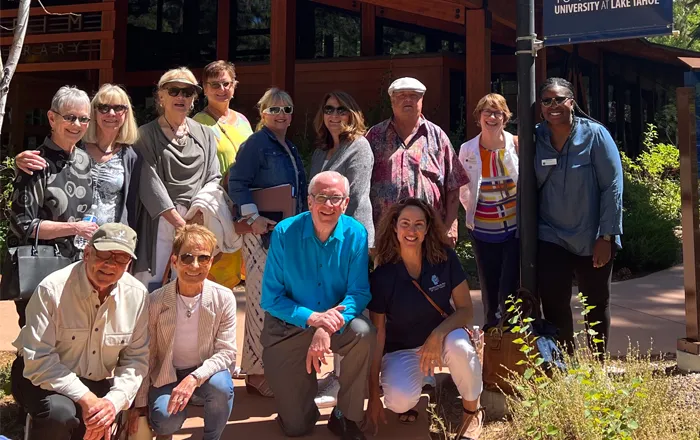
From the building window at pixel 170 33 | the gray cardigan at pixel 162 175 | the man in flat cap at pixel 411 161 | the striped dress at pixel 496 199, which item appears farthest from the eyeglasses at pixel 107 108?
the building window at pixel 170 33

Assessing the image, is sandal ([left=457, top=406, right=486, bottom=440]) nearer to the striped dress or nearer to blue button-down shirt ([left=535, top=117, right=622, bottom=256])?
blue button-down shirt ([left=535, top=117, right=622, bottom=256])

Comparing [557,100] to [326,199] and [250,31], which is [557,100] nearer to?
[326,199]

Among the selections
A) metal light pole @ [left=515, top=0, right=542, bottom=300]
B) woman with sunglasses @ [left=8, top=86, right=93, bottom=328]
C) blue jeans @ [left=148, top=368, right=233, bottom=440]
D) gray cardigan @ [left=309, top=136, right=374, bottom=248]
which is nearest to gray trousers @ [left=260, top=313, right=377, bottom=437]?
blue jeans @ [left=148, top=368, right=233, bottom=440]

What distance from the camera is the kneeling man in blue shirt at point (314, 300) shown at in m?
3.86

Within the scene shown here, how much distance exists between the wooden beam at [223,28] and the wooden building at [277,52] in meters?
0.02

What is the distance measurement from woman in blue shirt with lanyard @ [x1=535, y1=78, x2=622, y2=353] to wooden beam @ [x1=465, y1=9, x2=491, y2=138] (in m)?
5.68

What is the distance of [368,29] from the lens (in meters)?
14.0

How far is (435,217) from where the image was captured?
13.2 feet

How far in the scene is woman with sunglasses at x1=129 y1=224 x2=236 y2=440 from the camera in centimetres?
350

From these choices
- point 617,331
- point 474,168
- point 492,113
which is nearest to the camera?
point 492,113

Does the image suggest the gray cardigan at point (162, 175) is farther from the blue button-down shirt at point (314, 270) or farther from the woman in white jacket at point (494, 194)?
the woman in white jacket at point (494, 194)

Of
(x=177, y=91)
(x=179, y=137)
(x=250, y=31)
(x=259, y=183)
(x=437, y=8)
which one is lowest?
(x=259, y=183)

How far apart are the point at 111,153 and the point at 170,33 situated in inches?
472

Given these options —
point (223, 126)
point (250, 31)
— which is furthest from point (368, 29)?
point (223, 126)
